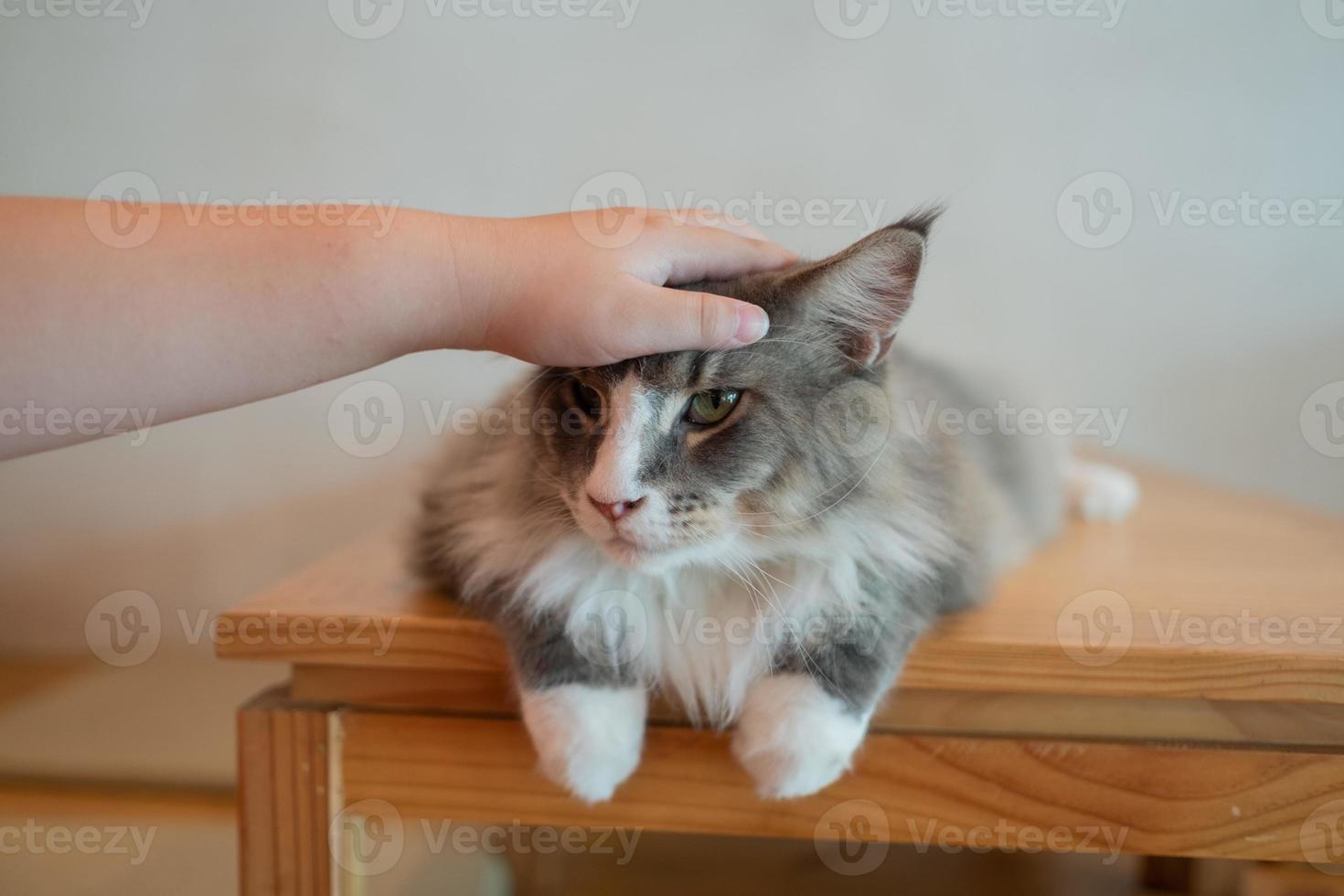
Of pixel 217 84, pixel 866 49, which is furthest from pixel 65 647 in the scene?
pixel 866 49

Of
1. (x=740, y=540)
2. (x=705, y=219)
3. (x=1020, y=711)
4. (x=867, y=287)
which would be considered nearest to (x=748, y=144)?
(x=705, y=219)

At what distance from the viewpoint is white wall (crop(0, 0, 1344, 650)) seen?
5.32 feet

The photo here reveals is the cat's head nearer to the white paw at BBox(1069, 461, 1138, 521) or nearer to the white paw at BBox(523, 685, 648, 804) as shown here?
the white paw at BBox(523, 685, 648, 804)

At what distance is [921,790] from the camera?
0.83 m

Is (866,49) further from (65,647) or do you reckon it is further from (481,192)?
(65,647)

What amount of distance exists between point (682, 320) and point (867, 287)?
179mm

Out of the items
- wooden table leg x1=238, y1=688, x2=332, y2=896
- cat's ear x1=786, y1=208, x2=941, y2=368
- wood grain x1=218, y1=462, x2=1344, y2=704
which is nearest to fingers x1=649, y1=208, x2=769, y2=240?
cat's ear x1=786, y1=208, x2=941, y2=368

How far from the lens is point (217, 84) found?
1.63m

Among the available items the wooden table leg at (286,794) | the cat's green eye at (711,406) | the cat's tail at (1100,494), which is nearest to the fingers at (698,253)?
the cat's green eye at (711,406)

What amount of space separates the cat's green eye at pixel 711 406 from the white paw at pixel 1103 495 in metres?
0.86

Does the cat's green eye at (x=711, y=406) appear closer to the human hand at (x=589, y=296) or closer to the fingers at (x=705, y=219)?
the human hand at (x=589, y=296)

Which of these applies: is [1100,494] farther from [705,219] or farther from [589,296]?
[589,296]

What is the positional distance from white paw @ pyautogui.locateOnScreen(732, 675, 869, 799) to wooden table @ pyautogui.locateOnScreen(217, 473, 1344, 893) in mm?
42

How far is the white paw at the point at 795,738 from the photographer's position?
77 centimetres
